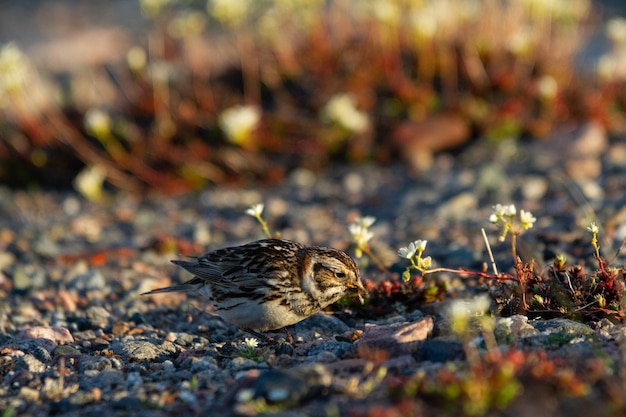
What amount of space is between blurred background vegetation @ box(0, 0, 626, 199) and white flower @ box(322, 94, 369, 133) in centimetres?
2

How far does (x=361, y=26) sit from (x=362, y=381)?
8956 mm

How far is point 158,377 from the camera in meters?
5.05

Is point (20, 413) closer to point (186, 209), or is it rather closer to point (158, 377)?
point (158, 377)

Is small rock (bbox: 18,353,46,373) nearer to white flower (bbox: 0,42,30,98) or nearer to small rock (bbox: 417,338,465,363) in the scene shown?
small rock (bbox: 417,338,465,363)

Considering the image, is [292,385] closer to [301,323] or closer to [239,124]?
[301,323]

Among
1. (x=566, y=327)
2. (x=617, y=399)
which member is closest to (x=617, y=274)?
(x=566, y=327)

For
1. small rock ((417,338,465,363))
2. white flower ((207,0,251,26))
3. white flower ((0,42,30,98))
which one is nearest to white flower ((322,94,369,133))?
white flower ((207,0,251,26))

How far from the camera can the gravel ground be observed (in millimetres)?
4461

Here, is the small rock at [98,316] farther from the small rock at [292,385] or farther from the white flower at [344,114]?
the white flower at [344,114]

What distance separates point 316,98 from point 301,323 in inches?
226

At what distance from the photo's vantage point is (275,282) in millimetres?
5926

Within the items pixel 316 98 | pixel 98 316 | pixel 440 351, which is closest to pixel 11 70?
pixel 316 98

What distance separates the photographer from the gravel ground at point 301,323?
14.6ft

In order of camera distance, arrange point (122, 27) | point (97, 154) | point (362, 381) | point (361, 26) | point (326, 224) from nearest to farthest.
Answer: point (362, 381)
point (326, 224)
point (97, 154)
point (361, 26)
point (122, 27)
